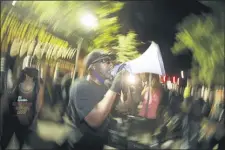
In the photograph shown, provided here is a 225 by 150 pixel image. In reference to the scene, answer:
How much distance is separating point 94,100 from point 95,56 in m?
0.27

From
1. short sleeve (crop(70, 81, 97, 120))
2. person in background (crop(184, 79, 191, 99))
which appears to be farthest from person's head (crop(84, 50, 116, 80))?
person in background (crop(184, 79, 191, 99))

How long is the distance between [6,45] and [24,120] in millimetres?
459

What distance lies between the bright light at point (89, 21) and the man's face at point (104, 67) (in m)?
0.22

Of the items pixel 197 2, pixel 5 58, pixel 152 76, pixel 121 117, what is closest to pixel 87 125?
pixel 121 117

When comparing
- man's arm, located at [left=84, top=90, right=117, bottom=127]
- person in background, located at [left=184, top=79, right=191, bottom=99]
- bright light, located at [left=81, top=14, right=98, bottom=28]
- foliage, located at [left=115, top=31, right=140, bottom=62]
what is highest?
bright light, located at [left=81, top=14, right=98, bottom=28]

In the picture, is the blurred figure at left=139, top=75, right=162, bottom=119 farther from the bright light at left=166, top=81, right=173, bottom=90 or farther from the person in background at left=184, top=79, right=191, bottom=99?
the person in background at left=184, top=79, right=191, bottom=99

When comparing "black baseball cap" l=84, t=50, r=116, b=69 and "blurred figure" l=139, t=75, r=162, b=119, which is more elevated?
"black baseball cap" l=84, t=50, r=116, b=69

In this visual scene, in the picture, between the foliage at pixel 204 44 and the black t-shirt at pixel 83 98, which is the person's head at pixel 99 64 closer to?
the black t-shirt at pixel 83 98

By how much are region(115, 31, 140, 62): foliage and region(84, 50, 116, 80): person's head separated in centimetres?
5

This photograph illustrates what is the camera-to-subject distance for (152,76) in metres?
2.06

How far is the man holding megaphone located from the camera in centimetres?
199

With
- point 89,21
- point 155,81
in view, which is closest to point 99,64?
point 89,21

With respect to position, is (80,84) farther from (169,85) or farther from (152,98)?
(169,85)

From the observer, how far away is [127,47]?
2.02m
